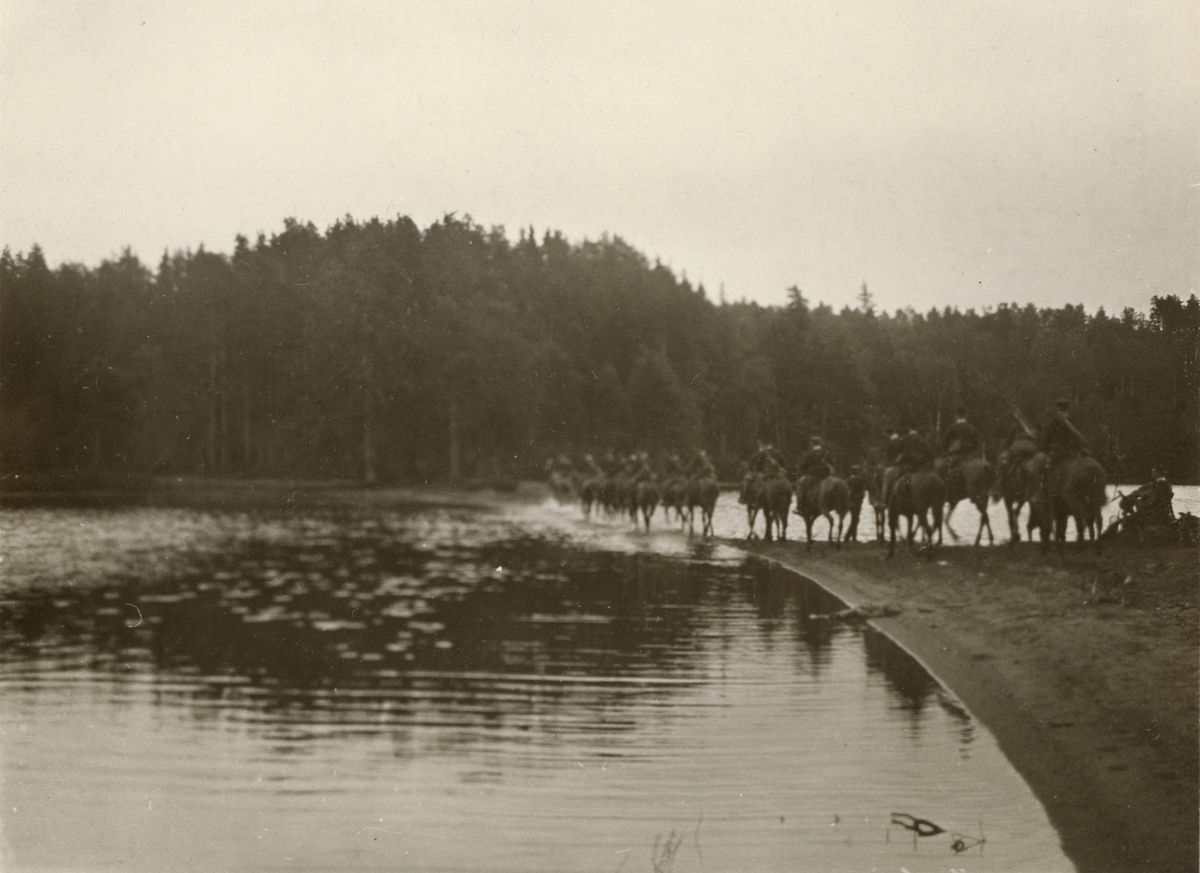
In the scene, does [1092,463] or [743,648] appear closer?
[743,648]

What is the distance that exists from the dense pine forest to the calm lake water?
1983mm

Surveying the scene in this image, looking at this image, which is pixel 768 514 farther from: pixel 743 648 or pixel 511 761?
pixel 511 761

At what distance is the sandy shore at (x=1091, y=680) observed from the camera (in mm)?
6500

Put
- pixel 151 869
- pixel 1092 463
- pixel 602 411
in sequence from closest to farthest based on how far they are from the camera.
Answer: pixel 151 869
pixel 1092 463
pixel 602 411

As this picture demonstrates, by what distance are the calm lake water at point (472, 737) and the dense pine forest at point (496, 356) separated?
1983mm

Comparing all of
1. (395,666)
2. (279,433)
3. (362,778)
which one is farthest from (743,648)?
(279,433)

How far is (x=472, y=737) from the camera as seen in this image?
8.49 m

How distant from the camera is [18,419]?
11.0 meters

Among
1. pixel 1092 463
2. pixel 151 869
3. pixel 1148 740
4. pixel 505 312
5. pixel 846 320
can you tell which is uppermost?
pixel 505 312

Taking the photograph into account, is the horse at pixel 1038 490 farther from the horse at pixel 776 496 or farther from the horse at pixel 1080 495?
the horse at pixel 776 496

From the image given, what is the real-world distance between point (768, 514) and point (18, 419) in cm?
1735

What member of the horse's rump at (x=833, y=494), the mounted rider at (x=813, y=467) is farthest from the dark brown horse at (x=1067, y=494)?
the horse's rump at (x=833, y=494)

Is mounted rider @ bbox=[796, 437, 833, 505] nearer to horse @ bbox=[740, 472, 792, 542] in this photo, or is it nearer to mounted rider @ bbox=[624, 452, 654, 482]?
horse @ bbox=[740, 472, 792, 542]

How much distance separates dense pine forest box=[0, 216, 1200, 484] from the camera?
10.5 meters
